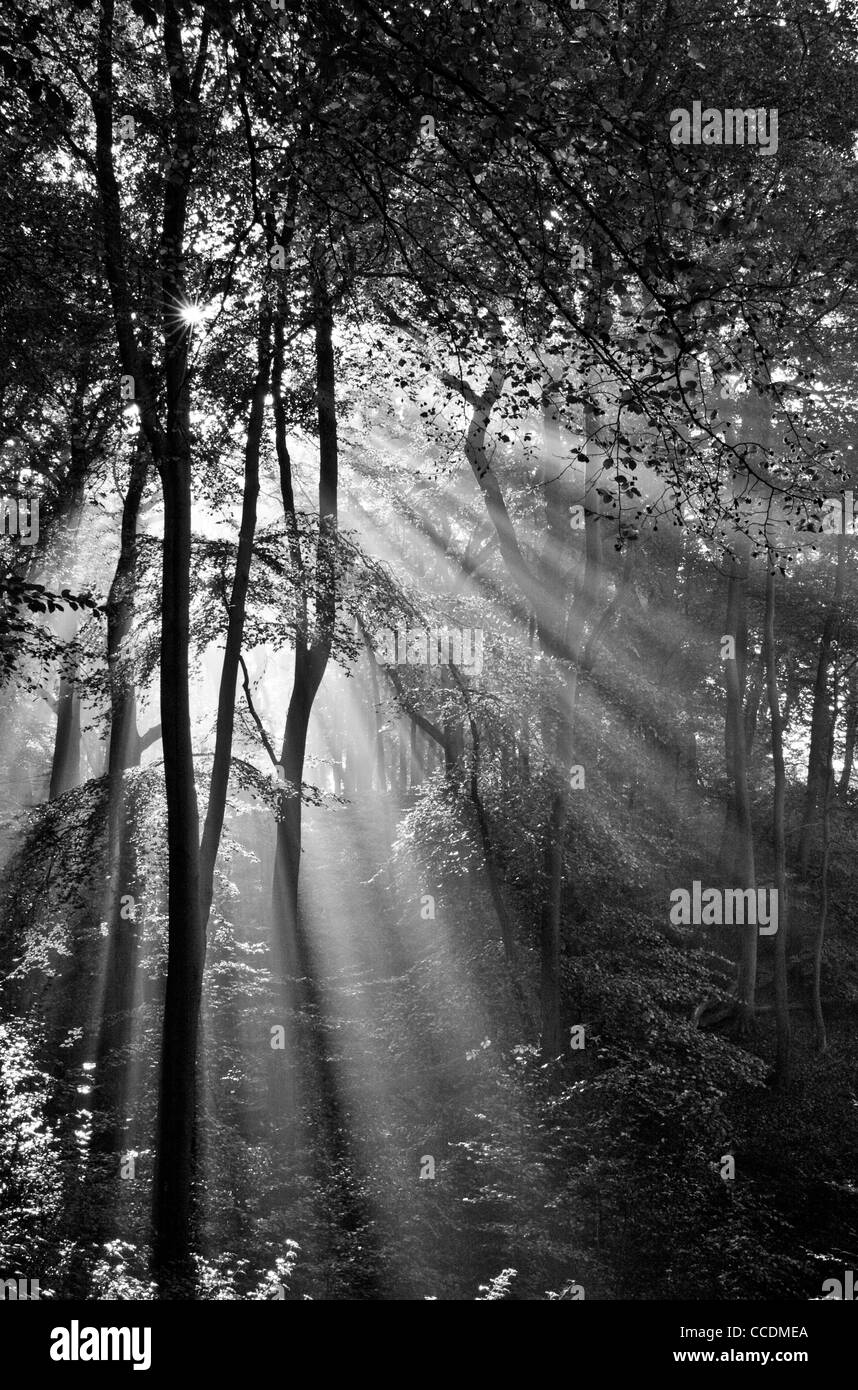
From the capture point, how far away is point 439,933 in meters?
18.0

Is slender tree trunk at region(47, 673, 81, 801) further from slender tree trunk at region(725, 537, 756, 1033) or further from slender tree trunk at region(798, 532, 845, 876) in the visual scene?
slender tree trunk at region(798, 532, 845, 876)

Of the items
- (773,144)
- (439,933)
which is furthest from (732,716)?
(773,144)

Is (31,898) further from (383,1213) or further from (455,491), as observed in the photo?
(455,491)

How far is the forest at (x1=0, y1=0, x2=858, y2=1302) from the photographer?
5086 millimetres

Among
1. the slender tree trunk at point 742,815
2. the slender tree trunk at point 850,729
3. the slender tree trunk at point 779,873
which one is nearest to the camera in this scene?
the slender tree trunk at point 779,873

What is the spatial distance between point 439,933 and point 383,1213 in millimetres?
7706

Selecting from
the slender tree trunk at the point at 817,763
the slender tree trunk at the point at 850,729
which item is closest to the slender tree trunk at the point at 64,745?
the slender tree trunk at the point at 817,763

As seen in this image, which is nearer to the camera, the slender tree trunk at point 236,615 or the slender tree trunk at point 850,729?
the slender tree trunk at point 236,615

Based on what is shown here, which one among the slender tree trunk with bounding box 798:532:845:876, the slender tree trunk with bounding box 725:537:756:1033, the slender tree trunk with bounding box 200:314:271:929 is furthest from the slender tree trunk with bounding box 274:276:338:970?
the slender tree trunk with bounding box 798:532:845:876

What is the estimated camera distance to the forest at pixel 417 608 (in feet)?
16.7

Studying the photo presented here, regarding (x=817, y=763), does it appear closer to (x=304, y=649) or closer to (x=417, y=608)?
(x=417, y=608)

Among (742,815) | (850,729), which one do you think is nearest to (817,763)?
(850,729)

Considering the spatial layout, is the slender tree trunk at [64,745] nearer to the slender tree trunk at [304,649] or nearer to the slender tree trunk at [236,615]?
the slender tree trunk at [304,649]

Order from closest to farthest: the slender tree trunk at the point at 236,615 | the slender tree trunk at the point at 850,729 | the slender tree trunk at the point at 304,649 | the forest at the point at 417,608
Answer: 1. the forest at the point at 417,608
2. the slender tree trunk at the point at 236,615
3. the slender tree trunk at the point at 304,649
4. the slender tree trunk at the point at 850,729
